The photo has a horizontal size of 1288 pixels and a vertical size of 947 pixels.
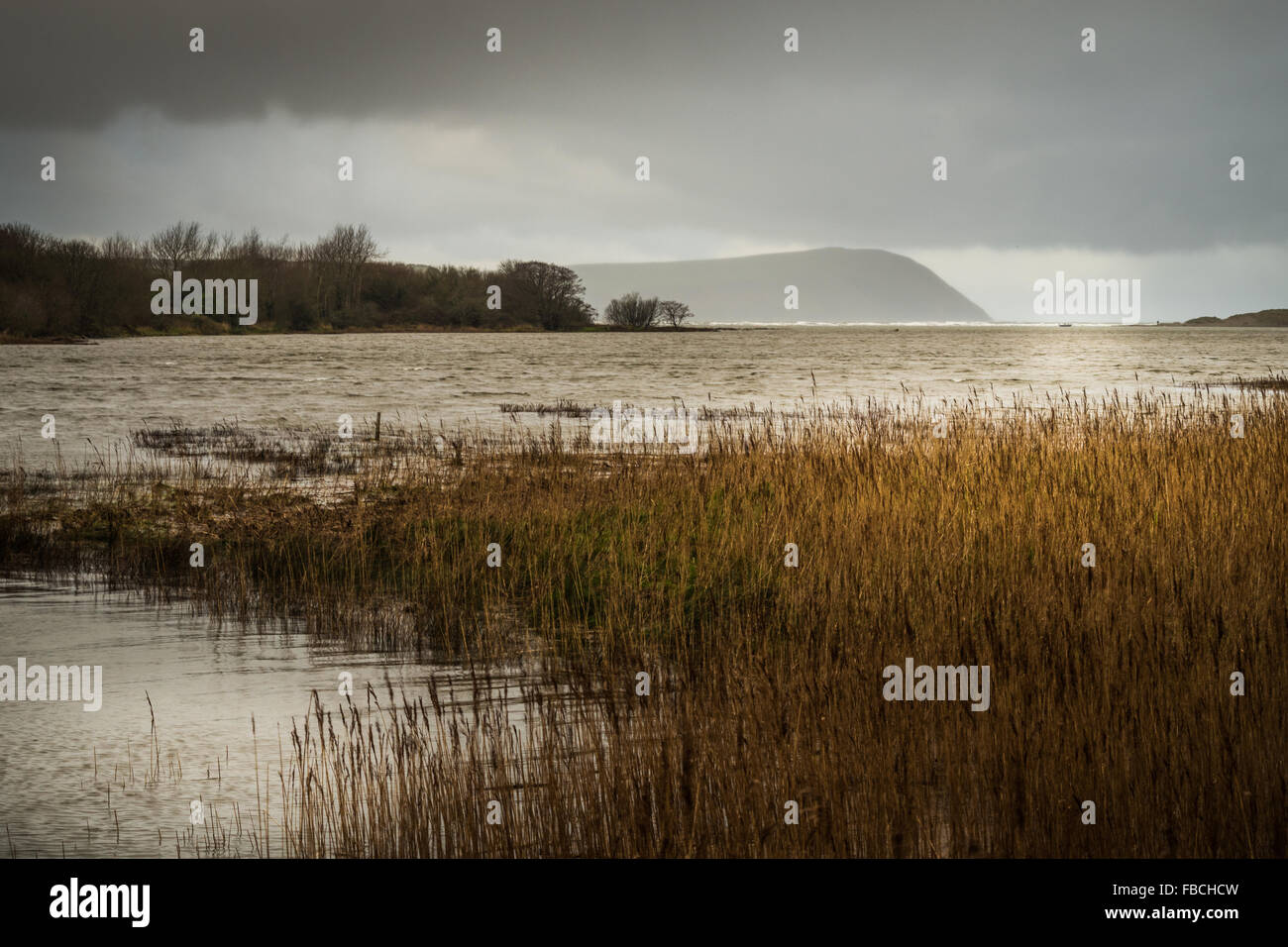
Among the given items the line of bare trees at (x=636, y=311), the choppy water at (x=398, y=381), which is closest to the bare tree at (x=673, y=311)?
the line of bare trees at (x=636, y=311)

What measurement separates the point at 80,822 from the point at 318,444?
54.9ft

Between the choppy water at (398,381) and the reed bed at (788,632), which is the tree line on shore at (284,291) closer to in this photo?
the choppy water at (398,381)

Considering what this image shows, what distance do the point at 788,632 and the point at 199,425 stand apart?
22.0 meters

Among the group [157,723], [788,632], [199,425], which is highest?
[199,425]

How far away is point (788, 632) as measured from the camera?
288 inches

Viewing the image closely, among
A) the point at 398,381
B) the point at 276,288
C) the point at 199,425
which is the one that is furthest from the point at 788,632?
the point at 276,288

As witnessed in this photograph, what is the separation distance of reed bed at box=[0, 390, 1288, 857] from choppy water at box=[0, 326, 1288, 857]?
593mm

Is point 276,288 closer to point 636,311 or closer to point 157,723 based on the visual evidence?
point 636,311

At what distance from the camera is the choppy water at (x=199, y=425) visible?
5484mm

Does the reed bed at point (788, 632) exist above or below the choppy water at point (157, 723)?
above

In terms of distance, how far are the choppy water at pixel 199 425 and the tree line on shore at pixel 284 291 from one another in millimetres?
10745
